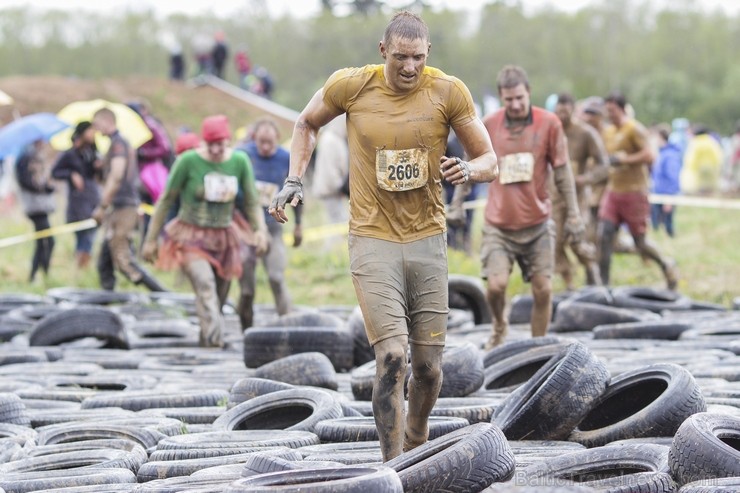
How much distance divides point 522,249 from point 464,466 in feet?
18.2

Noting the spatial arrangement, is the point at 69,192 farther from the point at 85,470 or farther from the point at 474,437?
the point at 474,437

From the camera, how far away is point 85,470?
22.0 feet

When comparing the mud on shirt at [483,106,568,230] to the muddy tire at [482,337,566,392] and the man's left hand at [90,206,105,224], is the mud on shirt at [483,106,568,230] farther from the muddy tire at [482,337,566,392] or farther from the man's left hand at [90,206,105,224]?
the man's left hand at [90,206,105,224]

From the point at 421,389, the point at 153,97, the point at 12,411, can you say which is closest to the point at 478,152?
the point at 421,389

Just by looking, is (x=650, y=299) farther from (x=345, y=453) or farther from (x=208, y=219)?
(x=345, y=453)

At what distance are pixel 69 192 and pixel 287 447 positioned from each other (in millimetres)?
12178

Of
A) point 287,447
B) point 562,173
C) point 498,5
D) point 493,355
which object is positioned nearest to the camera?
point 287,447

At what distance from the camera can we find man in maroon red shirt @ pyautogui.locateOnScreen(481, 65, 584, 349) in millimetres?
10812

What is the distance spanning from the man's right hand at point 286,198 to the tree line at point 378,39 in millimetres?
56314

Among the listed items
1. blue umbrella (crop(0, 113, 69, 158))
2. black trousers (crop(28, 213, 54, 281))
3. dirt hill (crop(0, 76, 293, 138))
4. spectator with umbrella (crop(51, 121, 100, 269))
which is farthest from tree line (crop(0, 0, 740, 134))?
spectator with umbrella (crop(51, 121, 100, 269))

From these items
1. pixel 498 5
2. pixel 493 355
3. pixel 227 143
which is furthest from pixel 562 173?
pixel 498 5

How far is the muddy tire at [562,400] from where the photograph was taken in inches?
280

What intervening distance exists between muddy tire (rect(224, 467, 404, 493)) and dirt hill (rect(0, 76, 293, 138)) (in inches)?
1659

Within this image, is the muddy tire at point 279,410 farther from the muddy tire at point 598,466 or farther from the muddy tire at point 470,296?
the muddy tire at point 470,296
